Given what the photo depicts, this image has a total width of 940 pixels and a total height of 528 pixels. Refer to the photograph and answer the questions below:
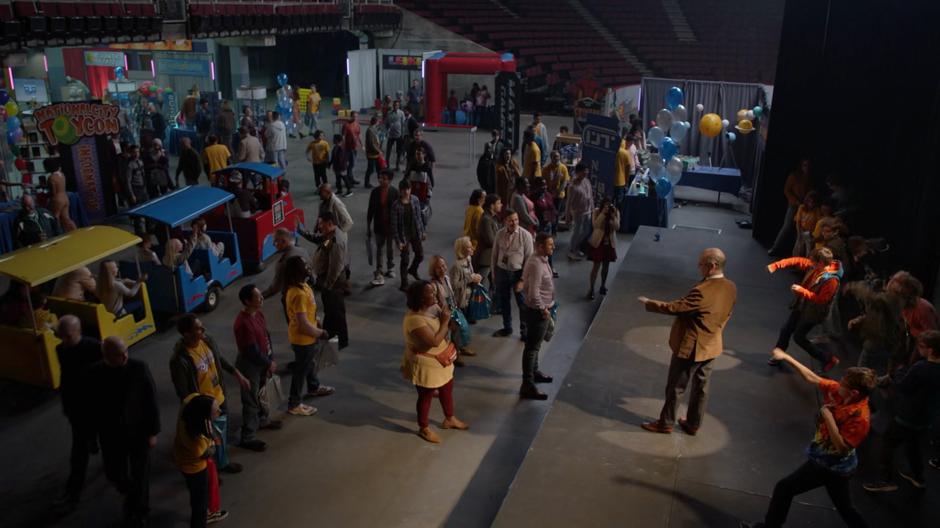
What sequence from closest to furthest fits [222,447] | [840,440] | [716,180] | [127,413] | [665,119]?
[840,440], [127,413], [222,447], [665,119], [716,180]

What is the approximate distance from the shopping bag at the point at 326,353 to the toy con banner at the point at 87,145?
25.7 ft

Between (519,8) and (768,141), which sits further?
(519,8)

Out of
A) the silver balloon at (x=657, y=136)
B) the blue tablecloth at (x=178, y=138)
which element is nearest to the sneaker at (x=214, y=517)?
the silver balloon at (x=657, y=136)

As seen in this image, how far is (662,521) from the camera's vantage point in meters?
5.05

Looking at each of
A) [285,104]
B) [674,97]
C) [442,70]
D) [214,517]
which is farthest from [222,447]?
[442,70]

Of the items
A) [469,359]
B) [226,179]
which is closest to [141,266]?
[226,179]

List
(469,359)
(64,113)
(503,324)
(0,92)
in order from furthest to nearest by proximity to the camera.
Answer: (0,92) → (64,113) → (503,324) → (469,359)

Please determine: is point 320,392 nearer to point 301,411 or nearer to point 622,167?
point 301,411

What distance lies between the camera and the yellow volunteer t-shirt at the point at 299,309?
21.2 ft

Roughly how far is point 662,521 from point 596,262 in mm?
5156

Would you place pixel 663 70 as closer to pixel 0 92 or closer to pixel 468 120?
pixel 468 120

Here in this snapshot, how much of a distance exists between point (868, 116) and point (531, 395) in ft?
19.4

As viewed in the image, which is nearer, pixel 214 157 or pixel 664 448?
pixel 664 448

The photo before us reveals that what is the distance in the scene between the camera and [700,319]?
5465 mm
